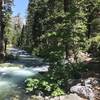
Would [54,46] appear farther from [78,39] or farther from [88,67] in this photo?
[88,67]

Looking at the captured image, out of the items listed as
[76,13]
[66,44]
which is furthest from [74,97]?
[76,13]

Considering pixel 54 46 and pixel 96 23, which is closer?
pixel 54 46

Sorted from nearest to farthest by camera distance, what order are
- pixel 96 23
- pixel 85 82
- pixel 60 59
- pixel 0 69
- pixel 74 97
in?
pixel 74 97 → pixel 85 82 → pixel 60 59 → pixel 96 23 → pixel 0 69

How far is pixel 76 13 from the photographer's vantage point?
20766 millimetres

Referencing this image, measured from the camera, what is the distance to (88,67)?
23766 mm

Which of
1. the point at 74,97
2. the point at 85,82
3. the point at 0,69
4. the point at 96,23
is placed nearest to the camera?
the point at 74,97

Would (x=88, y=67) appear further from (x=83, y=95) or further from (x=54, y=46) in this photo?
(x=83, y=95)

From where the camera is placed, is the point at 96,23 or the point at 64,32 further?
the point at 96,23

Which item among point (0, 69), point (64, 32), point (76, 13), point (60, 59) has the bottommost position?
point (0, 69)

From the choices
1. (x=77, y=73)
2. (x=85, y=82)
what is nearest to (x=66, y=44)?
(x=77, y=73)

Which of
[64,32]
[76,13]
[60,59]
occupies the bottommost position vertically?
[60,59]

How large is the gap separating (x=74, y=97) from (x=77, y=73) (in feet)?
19.4

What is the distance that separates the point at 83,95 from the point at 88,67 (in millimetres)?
8340

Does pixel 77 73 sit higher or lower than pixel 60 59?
lower
